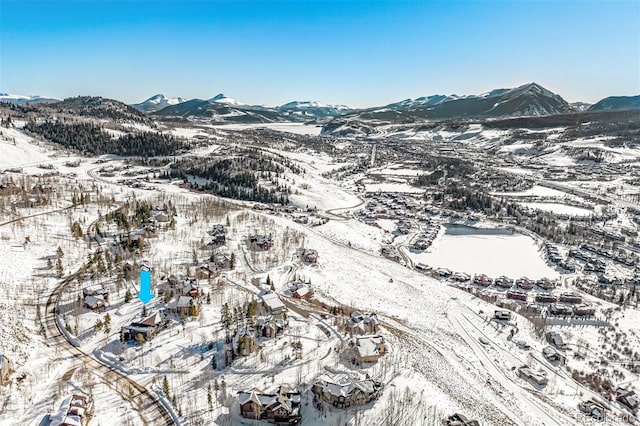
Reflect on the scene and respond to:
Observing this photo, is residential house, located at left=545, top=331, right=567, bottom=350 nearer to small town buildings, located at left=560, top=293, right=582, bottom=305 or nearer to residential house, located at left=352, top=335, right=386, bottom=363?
small town buildings, located at left=560, top=293, right=582, bottom=305

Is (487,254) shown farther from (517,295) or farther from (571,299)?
(571,299)

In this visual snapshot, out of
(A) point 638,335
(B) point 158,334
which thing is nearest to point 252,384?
(B) point 158,334

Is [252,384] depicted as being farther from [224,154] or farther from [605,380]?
[224,154]

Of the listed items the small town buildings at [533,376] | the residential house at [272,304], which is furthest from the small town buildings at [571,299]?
the residential house at [272,304]

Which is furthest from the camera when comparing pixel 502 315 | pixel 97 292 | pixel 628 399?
pixel 502 315

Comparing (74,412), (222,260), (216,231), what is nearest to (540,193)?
(216,231)

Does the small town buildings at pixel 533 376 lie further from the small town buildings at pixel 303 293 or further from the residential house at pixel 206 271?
the residential house at pixel 206 271

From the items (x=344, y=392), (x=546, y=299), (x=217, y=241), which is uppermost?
(x=344, y=392)
